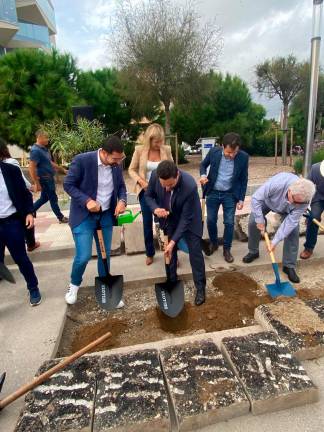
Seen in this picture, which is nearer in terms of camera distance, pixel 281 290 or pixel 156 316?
pixel 156 316

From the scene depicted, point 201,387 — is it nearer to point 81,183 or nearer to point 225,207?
point 81,183

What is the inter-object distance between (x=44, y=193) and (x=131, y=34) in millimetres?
9452

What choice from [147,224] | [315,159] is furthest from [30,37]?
[147,224]

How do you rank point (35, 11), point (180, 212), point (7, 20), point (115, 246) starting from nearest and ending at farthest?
point (180, 212) < point (115, 246) < point (7, 20) < point (35, 11)

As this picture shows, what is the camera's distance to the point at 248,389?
186 cm

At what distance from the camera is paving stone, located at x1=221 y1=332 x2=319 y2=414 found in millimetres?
1837

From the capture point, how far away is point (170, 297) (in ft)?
9.68

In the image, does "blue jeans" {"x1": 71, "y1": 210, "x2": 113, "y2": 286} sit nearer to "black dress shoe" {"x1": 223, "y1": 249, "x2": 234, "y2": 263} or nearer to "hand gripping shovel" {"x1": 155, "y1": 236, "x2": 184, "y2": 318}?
"hand gripping shovel" {"x1": 155, "y1": 236, "x2": 184, "y2": 318}

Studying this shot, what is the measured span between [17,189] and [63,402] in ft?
5.78

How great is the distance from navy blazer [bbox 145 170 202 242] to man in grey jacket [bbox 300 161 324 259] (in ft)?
5.47

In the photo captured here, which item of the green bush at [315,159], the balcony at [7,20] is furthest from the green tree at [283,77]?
the balcony at [7,20]

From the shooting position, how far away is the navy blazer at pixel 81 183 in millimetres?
2748

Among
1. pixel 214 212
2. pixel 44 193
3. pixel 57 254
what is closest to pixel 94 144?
pixel 44 193

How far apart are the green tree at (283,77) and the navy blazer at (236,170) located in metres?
12.0
